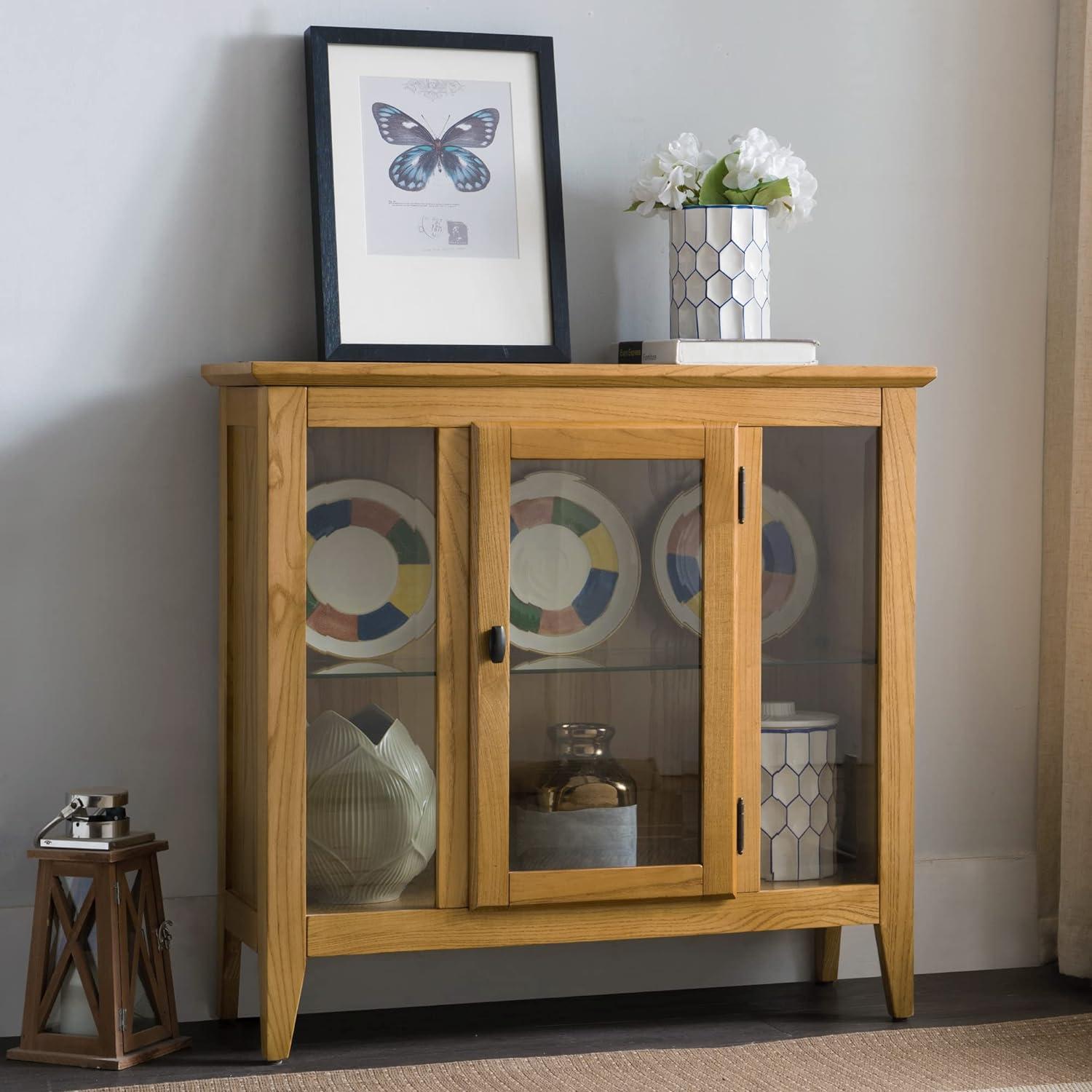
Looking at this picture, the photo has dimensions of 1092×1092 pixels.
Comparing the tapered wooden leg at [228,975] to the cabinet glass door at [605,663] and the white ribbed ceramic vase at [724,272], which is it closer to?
the cabinet glass door at [605,663]

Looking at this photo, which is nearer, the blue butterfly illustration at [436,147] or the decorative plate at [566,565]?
the decorative plate at [566,565]


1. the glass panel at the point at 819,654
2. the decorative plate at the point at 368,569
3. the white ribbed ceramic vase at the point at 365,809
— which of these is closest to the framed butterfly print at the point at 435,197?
the decorative plate at the point at 368,569

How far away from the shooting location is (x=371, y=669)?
180 centimetres

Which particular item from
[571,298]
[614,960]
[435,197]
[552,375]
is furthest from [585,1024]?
[435,197]

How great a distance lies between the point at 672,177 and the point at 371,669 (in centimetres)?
82

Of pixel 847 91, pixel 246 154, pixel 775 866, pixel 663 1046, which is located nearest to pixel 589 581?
pixel 775 866

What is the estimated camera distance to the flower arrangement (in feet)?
6.45

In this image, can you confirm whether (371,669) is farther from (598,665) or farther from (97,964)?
(97,964)

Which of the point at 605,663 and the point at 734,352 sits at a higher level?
the point at 734,352

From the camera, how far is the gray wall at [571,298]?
1973mm

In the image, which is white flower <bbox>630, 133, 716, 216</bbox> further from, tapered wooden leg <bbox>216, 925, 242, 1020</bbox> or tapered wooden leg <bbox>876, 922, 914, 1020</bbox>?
tapered wooden leg <bbox>216, 925, 242, 1020</bbox>

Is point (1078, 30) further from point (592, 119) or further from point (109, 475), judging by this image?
point (109, 475)

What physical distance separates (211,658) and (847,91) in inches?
52.2

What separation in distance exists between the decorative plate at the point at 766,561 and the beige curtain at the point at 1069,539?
56 cm
